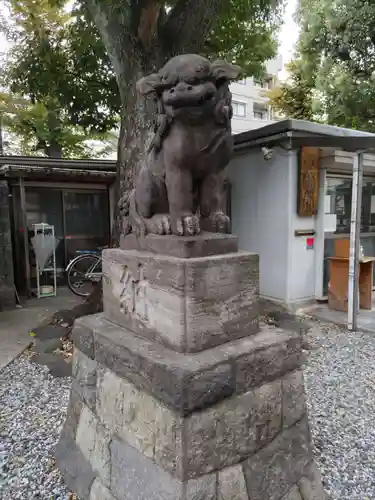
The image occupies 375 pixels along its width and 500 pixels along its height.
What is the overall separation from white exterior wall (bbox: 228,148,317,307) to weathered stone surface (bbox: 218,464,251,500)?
4.03 meters

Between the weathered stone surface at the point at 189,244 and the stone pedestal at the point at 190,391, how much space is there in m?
0.01

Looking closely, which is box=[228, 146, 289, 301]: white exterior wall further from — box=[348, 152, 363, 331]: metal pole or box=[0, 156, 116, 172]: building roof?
box=[0, 156, 116, 172]: building roof

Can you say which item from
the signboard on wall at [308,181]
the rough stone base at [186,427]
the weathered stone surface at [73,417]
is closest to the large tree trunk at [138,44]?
the signboard on wall at [308,181]

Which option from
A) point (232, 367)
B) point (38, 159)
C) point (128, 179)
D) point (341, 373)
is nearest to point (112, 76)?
point (38, 159)

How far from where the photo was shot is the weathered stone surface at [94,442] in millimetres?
1877

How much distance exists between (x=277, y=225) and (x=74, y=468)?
14.0ft

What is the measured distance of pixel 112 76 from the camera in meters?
7.09

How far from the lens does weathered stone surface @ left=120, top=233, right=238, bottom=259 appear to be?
1.62 metres

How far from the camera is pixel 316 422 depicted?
2.74 m

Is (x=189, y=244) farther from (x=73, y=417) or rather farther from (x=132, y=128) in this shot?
(x=132, y=128)

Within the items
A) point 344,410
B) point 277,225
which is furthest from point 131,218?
point 277,225

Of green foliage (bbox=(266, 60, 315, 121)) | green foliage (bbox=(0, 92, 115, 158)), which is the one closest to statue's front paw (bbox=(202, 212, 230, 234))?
green foliage (bbox=(0, 92, 115, 158))

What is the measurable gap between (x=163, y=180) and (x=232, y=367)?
958 millimetres

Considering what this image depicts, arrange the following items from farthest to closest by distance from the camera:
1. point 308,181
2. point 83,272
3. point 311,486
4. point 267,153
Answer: point 83,272 < point 308,181 < point 267,153 < point 311,486
